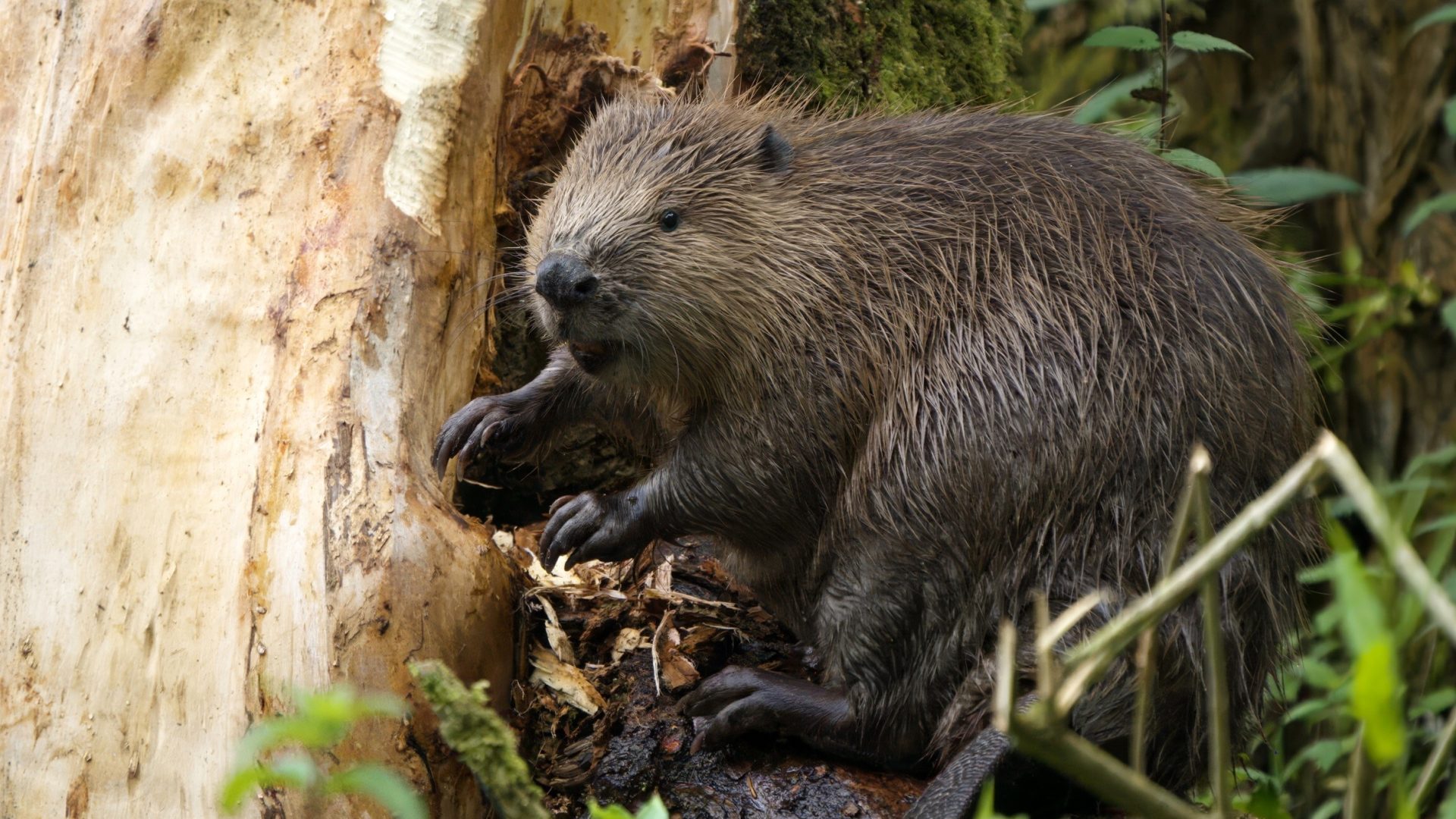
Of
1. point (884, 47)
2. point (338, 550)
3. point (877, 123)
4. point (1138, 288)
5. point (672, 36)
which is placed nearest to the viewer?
point (338, 550)

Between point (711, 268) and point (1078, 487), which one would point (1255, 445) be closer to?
point (1078, 487)

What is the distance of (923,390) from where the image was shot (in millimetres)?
2973

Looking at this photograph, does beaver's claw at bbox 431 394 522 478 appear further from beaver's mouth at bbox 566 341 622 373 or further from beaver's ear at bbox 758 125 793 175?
beaver's ear at bbox 758 125 793 175

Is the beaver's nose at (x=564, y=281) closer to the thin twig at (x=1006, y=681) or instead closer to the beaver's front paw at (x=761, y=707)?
the beaver's front paw at (x=761, y=707)

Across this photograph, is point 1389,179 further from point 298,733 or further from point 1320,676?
point 298,733

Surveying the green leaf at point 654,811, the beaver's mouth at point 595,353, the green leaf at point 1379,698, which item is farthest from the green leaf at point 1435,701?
the green leaf at point 1379,698

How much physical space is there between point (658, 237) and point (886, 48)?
1433 millimetres

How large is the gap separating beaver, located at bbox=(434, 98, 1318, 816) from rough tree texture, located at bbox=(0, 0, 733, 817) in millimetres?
360

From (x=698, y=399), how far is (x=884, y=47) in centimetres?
Answer: 155

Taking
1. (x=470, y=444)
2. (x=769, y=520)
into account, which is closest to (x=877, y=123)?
(x=769, y=520)

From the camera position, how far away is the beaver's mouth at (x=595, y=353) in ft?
10.3

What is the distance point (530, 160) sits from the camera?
11.9ft

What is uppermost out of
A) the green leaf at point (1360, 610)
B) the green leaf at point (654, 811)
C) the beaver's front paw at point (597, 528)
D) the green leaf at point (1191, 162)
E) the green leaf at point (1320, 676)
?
the green leaf at point (1191, 162)

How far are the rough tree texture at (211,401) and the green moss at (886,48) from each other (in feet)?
3.12
